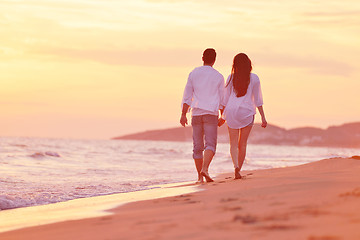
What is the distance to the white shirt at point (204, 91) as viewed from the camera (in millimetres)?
7471

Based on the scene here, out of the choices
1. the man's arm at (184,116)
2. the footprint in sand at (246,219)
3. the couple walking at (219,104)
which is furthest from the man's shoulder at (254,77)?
the footprint in sand at (246,219)

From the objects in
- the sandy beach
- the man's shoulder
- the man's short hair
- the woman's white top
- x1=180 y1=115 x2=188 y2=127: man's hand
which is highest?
the man's short hair

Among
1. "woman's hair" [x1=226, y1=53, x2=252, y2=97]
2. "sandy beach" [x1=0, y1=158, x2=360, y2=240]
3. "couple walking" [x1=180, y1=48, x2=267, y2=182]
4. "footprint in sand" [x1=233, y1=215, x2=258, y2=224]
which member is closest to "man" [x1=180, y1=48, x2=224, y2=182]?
"couple walking" [x1=180, y1=48, x2=267, y2=182]

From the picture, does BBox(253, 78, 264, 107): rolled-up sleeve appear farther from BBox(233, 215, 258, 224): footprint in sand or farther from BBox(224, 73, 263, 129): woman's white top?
BBox(233, 215, 258, 224): footprint in sand

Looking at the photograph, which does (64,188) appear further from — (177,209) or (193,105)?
(177,209)

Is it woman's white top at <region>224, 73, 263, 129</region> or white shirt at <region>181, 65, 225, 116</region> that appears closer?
woman's white top at <region>224, 73, 263, 129</region>

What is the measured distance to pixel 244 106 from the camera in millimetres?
7301

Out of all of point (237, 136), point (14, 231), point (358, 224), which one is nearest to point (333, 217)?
point (358, 224)

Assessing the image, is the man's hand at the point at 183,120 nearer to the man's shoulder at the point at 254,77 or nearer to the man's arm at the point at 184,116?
the man's arm at the point at 184,116

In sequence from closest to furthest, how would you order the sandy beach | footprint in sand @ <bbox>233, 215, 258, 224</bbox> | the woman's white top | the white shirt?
the sandy beach
footprint in sand @ <bbox>233, 215, 258, 224</bbox>
the woman's white top
the white shirt

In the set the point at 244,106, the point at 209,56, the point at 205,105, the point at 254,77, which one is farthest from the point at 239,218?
the point at 209,56

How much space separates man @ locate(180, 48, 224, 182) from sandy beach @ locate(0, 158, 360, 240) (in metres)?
2.71

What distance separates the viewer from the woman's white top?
23.9 ft

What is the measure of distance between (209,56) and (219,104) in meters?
0.78
